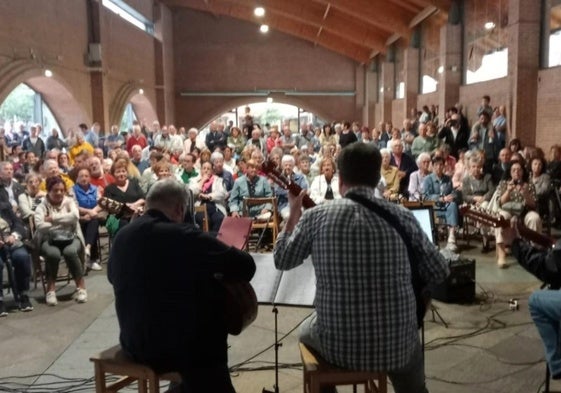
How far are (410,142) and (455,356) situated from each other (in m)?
7.00

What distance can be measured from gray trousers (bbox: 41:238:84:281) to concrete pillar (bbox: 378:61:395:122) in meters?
15.0

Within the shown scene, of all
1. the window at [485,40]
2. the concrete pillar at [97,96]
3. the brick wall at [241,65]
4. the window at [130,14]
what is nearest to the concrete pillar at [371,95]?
the brick wall at [241,65]

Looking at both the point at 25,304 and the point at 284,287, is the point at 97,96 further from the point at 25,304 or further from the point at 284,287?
the point at 284,287

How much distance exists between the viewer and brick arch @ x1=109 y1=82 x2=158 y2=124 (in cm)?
1535

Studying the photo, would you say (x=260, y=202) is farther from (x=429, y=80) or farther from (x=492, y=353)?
(x=429, y=80)

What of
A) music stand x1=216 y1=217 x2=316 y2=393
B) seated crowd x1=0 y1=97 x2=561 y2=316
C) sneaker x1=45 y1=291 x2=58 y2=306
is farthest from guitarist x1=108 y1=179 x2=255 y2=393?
sneaker x1=45 y1=291 x2=58 y2=306

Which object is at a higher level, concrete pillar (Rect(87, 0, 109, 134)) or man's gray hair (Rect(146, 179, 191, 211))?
concrete pillar (Rect(87, 0, 109, 134))

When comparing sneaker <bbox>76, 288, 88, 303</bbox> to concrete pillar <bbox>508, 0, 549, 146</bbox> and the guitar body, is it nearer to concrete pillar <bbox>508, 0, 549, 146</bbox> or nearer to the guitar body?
the guitar body

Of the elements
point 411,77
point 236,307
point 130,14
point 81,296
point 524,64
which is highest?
point 130,14

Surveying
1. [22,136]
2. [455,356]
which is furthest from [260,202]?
[22,136]

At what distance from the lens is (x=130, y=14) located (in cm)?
1772

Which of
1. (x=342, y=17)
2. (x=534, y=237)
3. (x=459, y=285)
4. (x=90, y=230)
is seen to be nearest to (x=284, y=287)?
(x=534, y=237)

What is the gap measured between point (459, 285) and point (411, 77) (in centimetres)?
1185

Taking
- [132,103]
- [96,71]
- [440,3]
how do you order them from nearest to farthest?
[440,3] < [96,71] < [132,103]
